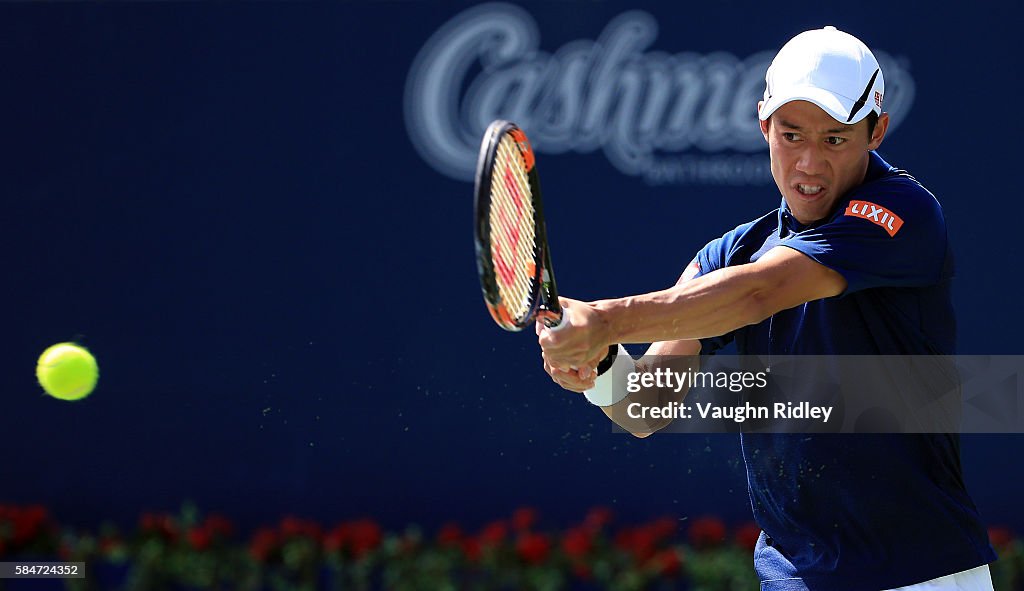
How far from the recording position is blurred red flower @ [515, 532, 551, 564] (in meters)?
5.23

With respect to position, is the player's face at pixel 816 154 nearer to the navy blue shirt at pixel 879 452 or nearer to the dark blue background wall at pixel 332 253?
the navy blue shirt at pixel 879 452

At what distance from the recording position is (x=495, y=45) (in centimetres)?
550

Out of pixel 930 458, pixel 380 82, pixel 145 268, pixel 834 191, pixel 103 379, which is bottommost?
pixel 930 458

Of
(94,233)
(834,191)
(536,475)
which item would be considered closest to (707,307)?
(834,191)

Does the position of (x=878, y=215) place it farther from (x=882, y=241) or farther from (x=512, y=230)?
(x=512, y=230)

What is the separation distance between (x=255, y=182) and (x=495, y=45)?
115 cm

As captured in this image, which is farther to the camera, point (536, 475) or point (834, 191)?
point (536, 475)

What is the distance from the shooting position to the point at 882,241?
2.61 meters

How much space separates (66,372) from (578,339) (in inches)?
120

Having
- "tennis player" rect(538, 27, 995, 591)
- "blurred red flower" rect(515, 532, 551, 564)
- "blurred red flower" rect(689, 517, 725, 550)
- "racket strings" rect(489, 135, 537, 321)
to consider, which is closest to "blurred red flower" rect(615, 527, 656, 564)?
"blurred red flower" rect(689, 517, 725, 550)

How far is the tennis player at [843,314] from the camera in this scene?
2590mm

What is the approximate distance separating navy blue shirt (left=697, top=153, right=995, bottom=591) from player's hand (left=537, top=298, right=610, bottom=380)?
1.41 ft

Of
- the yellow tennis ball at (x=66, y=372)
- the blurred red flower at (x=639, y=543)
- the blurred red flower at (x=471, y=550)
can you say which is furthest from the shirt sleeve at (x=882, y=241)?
the yellow tennis ball at (x=66, y=372)

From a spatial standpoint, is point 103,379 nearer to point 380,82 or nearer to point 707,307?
point 380,82
